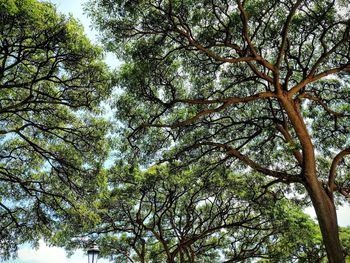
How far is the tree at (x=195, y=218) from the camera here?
1482 centimetres

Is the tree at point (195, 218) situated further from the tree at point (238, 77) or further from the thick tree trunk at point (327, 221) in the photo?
the thick tree trunk at point (327, 221)

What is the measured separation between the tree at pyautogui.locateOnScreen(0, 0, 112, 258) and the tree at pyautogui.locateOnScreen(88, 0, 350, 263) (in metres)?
Answer: 0.96

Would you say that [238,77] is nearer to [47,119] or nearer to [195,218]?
[47,119]

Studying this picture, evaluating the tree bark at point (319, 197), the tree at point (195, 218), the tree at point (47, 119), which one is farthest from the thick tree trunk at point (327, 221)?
the tree at point (47, 119)

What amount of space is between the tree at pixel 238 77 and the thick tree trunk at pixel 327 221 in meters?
0.02

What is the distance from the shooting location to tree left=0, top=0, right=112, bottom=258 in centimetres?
885

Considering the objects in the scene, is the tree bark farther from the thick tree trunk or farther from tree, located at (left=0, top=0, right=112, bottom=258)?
tree, located at (left=0, top=0, right=112, bottom=258)

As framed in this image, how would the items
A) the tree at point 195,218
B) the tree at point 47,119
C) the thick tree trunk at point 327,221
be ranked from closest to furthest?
the thick tree trunk at point 327,221, the tree at point 47,119, the tree at point 195,218

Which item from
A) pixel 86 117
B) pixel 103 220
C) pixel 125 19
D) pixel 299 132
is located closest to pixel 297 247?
pixel 103 220

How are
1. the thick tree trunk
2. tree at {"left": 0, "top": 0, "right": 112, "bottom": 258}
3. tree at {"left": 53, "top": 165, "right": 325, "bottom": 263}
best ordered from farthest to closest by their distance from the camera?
tree at {"left": 53, "top": 165, "right": 325, "bottom": 263} < tree at {"left": 0, "top": 0, "right": 112, "bottom": 258} < the thick tree trunk

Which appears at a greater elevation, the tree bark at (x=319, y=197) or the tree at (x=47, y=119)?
the tree at (x=47, y=119)

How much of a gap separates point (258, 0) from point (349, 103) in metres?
4.72

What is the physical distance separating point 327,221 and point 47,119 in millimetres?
8431

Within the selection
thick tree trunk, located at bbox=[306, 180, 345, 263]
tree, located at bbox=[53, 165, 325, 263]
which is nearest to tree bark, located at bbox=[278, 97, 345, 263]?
thick tree trunk, located at bbox=[306, 180, 345, 263]
